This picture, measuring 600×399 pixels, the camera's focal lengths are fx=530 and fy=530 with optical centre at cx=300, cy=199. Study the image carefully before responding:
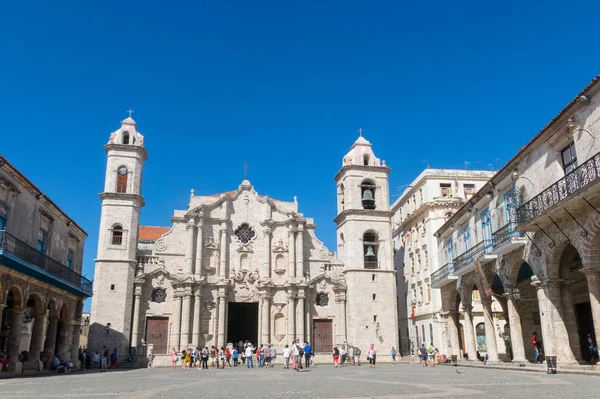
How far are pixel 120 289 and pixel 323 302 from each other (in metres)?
14.7

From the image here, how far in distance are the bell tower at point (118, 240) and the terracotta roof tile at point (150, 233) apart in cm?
1545

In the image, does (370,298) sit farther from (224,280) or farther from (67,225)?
(67,225)

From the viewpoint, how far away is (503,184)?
23.2 m

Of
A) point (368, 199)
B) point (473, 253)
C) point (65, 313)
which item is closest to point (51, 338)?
point (65, 313)

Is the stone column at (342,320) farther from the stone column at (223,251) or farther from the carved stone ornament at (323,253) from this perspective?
the stone column at (223,251)

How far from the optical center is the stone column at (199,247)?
38.1 meters

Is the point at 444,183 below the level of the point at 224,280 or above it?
above

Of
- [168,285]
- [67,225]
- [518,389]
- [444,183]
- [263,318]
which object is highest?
[444,183]

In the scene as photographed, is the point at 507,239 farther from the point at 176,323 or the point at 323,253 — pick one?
the point at 176,323

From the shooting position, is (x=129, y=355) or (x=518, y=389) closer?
(x=518, y=389)

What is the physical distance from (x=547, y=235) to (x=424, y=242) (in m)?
24.2

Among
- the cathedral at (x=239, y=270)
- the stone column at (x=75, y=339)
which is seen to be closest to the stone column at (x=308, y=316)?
the cathedral at (x=239, y=270)

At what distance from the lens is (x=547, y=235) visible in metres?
19.0

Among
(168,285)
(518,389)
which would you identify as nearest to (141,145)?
(168,285)
